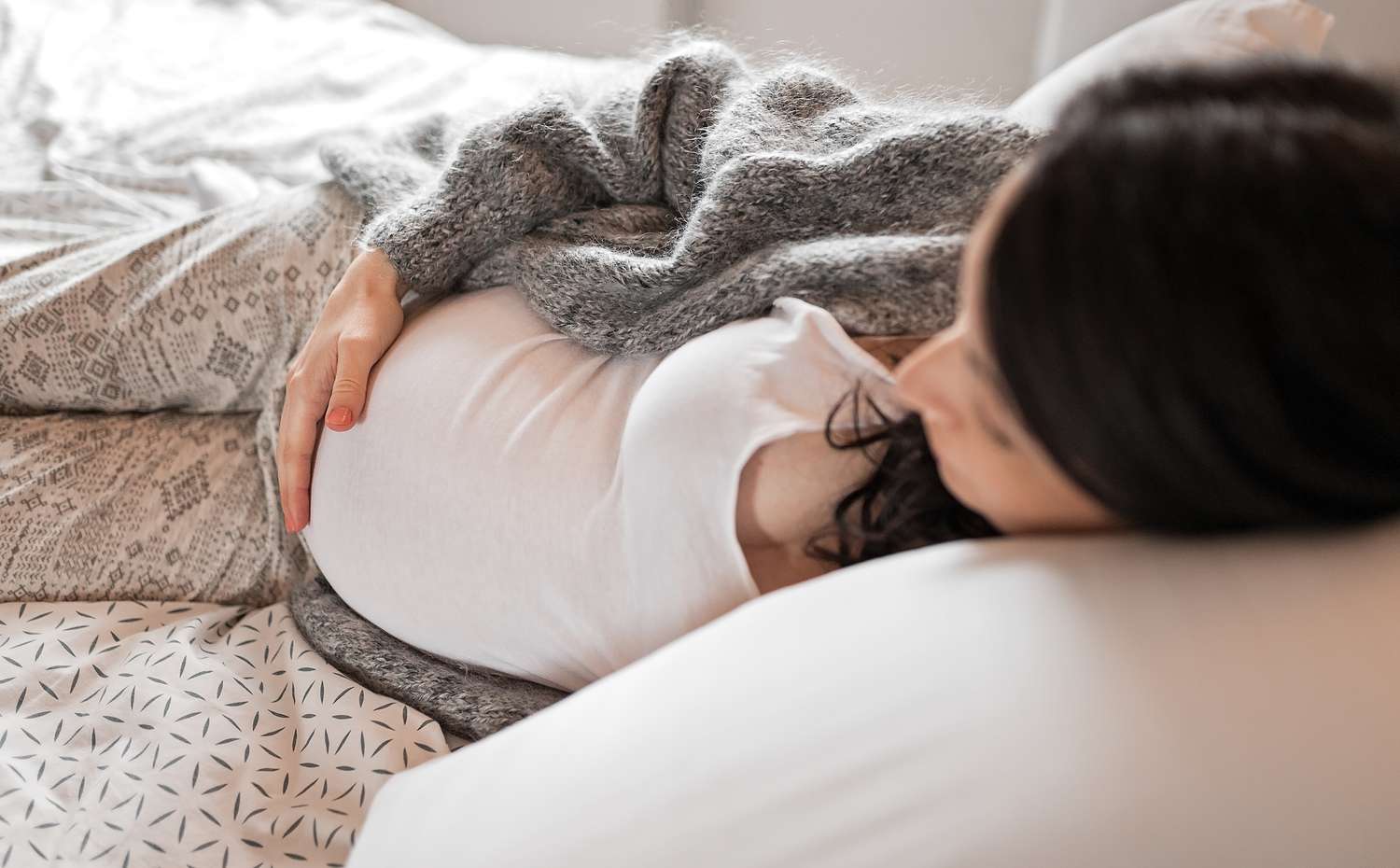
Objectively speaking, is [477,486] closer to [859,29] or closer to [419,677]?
[419,677]

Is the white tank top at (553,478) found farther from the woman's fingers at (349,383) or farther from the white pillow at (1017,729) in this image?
the white pillow at (1017,729)

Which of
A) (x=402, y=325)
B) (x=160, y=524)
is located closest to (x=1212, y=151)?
(x=402, y=325)

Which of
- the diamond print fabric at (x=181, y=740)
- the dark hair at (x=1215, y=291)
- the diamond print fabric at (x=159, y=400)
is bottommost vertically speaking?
the diamond print fabric at (x=181, y=740)

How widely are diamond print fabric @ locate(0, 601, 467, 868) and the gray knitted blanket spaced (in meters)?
0.05

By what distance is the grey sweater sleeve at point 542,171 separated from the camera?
0.90 metres

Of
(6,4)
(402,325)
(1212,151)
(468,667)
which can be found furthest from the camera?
(6,4)

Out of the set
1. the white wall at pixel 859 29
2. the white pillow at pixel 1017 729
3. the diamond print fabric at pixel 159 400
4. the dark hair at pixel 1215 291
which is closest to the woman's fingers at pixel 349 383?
the diamond print fabric at pixel 159 400

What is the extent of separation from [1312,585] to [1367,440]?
84 millimetres

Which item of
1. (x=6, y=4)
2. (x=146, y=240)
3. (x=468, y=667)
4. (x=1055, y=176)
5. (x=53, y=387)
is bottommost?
(x=468, y=667)

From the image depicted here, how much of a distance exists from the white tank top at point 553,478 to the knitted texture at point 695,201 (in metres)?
0.03

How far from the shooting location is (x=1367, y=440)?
0.42m

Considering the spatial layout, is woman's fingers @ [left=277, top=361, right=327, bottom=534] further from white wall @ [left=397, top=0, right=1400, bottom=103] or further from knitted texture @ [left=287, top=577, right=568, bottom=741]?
white wall @ [left=397, top=0, right=1400, bottom=103]

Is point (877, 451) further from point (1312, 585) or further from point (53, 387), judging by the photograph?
point (53, 387)

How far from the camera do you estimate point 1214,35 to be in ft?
2.42
